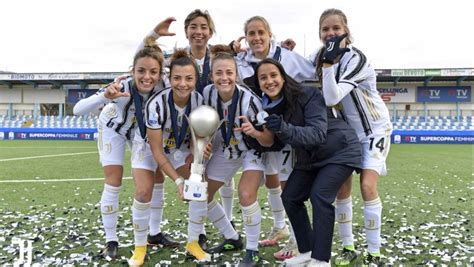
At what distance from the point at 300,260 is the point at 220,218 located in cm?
96

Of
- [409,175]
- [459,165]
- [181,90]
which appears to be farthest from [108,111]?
[459,165]

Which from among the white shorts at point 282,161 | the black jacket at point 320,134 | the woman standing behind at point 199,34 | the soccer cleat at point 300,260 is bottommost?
the soccer cleat at point 300,260

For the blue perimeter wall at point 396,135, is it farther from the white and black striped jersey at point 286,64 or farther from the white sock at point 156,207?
the white sock at point 156,207

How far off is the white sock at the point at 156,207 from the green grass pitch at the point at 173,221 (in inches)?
11.5

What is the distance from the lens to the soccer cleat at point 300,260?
344 cm

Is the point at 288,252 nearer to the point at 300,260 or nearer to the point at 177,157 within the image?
the point at 300,260

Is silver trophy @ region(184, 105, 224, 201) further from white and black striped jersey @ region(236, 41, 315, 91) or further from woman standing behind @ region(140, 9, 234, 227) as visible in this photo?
white and black striped jersey @ region(236, 41, 315, 91)

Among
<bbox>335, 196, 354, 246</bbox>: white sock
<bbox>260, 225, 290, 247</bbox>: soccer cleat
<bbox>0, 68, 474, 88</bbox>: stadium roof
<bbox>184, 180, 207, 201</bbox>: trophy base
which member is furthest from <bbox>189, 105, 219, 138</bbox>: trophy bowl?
<bbox>0, 68, 474, 88</bbox>: stadium roof

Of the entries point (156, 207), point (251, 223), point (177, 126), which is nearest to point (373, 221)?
point (251, 223)

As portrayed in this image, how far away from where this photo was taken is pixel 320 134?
10.3 feet

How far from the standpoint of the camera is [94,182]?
8.79 m

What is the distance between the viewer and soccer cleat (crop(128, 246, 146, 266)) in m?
3.54

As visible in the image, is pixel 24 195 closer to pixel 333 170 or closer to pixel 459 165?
pixel 333 170

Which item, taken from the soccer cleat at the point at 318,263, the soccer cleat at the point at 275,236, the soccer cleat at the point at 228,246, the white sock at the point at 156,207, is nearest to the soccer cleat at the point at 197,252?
the soccer cleat at the point at 228,246
